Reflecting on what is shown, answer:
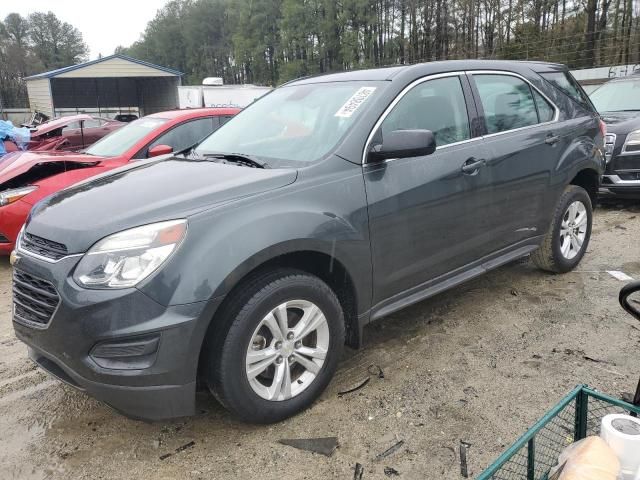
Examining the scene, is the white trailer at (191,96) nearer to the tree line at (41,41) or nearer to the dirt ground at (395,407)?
the dirt ground at (395,407)

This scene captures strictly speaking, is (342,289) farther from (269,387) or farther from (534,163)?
(534,163)

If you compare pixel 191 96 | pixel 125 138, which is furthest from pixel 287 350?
pixel 191 96

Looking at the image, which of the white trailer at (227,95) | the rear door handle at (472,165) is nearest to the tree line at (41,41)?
the white trailer at (227,95)

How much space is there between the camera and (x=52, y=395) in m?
3.12

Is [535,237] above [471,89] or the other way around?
the other way around

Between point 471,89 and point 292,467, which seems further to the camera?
point 471,89

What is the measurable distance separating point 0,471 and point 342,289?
187 centimetres

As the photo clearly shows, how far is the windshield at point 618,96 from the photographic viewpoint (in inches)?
315

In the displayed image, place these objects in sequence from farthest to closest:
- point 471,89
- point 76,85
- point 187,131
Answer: point 76,85 < point 187,131 < point 471,89

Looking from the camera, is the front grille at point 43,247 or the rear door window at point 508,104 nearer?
the front grille at point 43,247

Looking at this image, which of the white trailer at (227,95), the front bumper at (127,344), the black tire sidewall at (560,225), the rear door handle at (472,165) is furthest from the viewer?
the white trailer at (227,95)

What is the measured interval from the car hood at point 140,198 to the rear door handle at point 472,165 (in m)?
1.24

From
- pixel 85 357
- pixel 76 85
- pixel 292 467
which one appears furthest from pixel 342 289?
pixel 76 85

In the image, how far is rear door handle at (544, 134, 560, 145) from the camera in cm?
408
